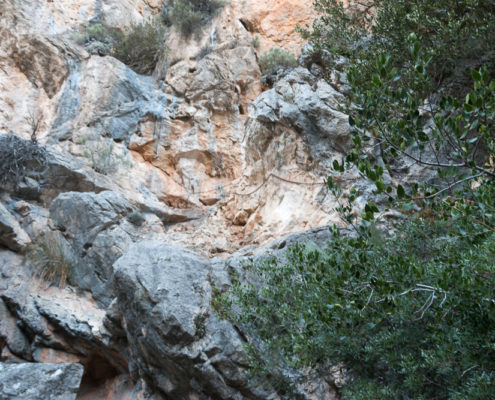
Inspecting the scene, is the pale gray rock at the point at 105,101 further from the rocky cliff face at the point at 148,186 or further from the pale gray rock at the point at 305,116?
the pale gray rock at the point at 305,116

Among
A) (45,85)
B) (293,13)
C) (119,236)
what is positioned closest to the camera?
(119,236)

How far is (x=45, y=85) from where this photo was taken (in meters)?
13.9

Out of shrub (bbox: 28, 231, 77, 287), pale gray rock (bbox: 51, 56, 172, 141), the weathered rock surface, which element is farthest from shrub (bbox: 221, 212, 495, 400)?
pale gray rock (bbox: 51, 56, 172, 141)

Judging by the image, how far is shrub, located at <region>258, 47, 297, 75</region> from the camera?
1369 cm

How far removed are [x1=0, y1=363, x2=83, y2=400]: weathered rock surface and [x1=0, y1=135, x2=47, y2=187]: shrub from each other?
239 inches

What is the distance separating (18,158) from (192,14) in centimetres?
879

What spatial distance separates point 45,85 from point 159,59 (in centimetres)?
407

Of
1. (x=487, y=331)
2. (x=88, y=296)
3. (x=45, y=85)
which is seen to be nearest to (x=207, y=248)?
(x=88, y=296)

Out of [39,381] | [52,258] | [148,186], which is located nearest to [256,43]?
[148,186]

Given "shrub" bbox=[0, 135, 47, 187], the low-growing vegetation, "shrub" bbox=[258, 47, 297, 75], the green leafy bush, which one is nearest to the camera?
the green leafy bush

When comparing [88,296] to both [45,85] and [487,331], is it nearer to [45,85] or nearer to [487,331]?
[487,331]

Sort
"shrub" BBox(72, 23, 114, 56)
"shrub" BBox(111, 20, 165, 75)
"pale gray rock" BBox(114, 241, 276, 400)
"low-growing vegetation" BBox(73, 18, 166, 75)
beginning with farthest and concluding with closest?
1. "shrub" BBox(111, 20, 165, 75)
2. "low-growing vegetation" BBox(73, 18, 166, 75)
3. "shrub" BBox(72, 23, 114, 56)
4. "pale gray rock" BBox(114, 241, 276, 400)

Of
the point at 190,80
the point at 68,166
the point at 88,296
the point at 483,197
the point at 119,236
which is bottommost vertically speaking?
the point at 88,296

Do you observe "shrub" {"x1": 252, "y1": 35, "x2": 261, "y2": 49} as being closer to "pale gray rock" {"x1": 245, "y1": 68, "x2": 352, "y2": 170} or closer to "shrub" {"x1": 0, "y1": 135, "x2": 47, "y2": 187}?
"pale gray rock" {"x1": 245, "y1": 68, "x2": 352, "y2": 170}
